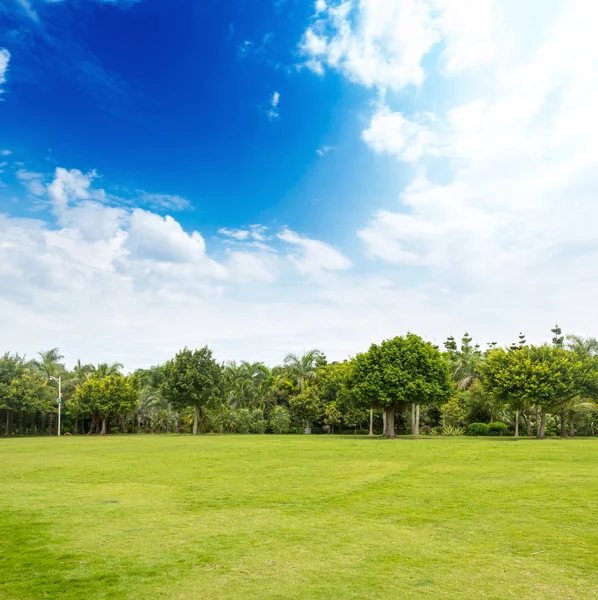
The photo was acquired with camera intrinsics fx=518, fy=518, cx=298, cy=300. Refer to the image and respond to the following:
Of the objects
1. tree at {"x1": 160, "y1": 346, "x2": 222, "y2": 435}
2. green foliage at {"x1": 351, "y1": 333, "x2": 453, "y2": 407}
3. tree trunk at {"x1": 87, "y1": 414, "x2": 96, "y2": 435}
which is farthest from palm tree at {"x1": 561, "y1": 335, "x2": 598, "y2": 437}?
tree trunk at {"x1": 87, "y1": 414, "x2": 96, "y2": 435}

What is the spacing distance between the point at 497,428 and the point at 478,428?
6.64ft

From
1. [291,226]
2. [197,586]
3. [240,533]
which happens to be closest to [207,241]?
[291,226]

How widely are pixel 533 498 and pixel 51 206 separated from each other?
103ft

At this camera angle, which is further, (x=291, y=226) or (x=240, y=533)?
(x=291, y=226)

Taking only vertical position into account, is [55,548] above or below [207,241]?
below

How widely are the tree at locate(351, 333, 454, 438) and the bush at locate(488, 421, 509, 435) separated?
11580 mm

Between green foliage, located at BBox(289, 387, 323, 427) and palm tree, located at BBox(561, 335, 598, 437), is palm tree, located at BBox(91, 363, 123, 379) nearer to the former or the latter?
green foliage, located at BBox(289, 387, 323, 427)

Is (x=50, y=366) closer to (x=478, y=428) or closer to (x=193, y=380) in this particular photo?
(x=193, y=380)

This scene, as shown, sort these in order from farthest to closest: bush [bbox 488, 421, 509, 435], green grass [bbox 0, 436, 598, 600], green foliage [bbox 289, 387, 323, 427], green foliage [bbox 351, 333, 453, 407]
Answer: green foliage [bbox 289, 387, 323, 427] → bush [bbox 488, 421, 509, 435] → green foliage [bbox 351, 333, 453, 407] → green grass [bbox 0, 436, 598, 600]

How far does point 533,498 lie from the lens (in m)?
13.5

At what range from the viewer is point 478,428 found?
55625mm

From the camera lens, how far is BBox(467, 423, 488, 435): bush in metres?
55.4

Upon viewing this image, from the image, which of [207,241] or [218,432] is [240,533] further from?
[218,432]

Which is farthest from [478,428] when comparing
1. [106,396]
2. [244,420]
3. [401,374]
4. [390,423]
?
[106,396]
